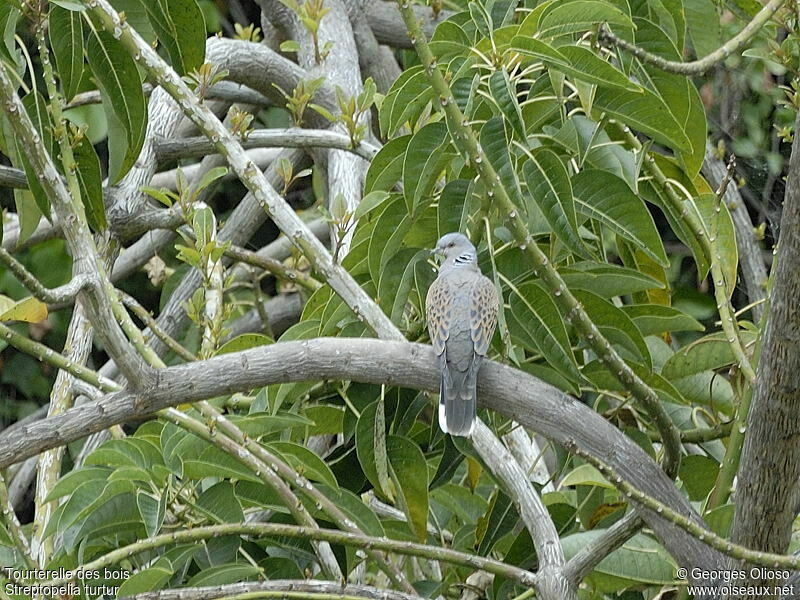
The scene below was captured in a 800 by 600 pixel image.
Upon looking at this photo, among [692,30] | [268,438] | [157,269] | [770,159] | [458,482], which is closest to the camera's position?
[692,30]

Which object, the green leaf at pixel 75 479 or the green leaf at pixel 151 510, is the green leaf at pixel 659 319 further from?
the green leaf at pixel 75 479

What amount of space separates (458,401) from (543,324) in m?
0.29

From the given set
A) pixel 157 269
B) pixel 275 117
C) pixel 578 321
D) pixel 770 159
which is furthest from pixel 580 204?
pixel 275 117

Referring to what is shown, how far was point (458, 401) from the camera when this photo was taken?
6.92 feet

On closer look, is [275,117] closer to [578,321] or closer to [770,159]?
[770,159]

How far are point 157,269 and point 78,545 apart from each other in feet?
4.99

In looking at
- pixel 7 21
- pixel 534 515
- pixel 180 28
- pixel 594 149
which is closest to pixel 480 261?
pixel 594 149

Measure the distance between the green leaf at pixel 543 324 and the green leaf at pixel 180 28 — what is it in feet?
2.97

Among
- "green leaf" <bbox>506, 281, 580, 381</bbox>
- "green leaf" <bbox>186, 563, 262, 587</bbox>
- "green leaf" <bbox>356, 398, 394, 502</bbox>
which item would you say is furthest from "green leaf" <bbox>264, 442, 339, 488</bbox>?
"green leaf" <bbox>506, 281, 580, 381</bbox>

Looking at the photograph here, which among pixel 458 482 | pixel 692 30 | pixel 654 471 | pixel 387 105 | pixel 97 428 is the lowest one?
pixel 458 482

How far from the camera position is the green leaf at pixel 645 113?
2080 mm

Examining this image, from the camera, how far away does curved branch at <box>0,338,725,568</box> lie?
6.20ft

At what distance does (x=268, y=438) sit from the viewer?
269cm

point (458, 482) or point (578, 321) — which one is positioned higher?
point (578, 321)
